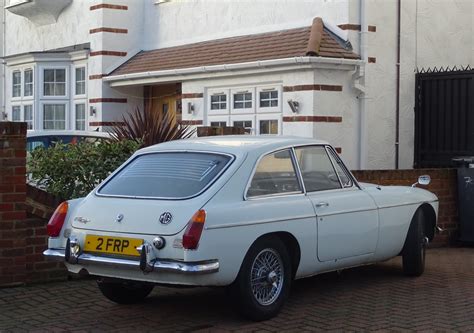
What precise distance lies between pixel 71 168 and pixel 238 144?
2.62m

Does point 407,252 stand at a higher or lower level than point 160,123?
lower

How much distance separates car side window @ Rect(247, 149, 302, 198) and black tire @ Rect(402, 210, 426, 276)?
192 cm

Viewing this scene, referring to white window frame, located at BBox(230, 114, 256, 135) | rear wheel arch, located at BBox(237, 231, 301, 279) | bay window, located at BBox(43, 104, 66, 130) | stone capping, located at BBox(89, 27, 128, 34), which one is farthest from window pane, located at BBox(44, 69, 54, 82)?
rear wheel arch, located at BBox(237, 231, 301, 279)

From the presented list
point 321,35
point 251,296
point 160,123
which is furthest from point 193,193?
point 321,35

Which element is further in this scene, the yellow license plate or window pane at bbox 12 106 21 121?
window pane at bbox 12 106 21 121

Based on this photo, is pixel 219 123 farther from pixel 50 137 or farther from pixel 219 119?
pixel 50 137

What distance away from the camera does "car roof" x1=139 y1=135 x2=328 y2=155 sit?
6.90 metres

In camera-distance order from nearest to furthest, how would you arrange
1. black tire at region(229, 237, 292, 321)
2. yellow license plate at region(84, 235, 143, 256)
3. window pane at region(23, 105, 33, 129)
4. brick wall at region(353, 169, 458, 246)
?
yellow license plate at region(84, 235, 143, 256)
black tire at region(229, 237, 292, 321)
brick wall at region(353, 169, 458, 246)
window pane at region(23, 105, 33, 129)

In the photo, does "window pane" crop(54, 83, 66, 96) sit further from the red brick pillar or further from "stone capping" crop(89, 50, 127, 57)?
the red brick pillar

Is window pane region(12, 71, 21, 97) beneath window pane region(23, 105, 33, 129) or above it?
above

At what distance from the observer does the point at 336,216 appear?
7262mm

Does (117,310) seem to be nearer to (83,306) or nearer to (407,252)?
(83,306)

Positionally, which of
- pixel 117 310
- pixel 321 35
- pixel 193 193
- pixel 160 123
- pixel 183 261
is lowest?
pixel 117 310

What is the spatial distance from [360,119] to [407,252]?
17.5 feet
